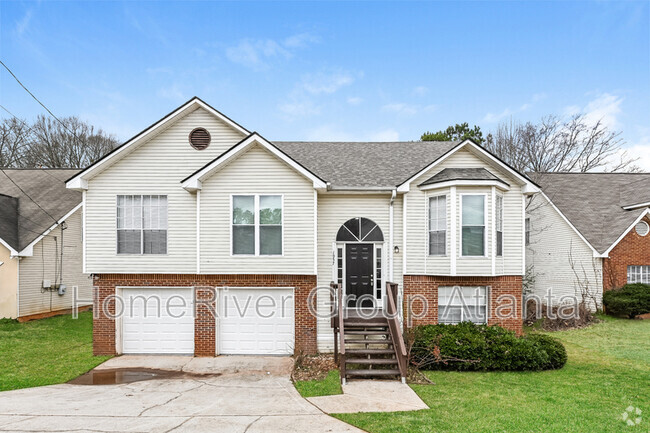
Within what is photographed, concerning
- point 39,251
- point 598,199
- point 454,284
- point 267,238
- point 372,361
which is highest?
point 598,199

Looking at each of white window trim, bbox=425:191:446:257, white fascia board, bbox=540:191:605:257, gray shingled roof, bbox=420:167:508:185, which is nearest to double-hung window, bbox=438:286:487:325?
white window trim, bbox=425:191:446:257

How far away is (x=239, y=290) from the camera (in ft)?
37.3

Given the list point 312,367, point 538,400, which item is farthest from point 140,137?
point 538,400

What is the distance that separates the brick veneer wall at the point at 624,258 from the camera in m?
16.5

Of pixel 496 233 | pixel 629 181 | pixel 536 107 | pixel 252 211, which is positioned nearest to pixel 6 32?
pixel 252 211

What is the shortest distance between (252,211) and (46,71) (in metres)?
9.66

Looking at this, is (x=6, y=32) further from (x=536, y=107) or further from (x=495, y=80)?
(x=536, y=107)

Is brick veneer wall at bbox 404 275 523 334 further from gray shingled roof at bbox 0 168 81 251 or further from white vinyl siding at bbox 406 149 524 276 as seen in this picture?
gray shingled roof at bbox 0 168 81 251

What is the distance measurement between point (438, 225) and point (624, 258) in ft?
36.9

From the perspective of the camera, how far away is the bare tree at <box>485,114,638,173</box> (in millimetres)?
27781

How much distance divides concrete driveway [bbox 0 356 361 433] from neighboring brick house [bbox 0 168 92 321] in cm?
950

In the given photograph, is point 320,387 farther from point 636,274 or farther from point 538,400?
point 636,274

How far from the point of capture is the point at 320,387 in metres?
8.29

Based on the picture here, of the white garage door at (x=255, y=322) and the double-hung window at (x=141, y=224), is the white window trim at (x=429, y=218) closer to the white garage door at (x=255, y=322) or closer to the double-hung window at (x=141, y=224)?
the white garage door at (x=255, y=322)
